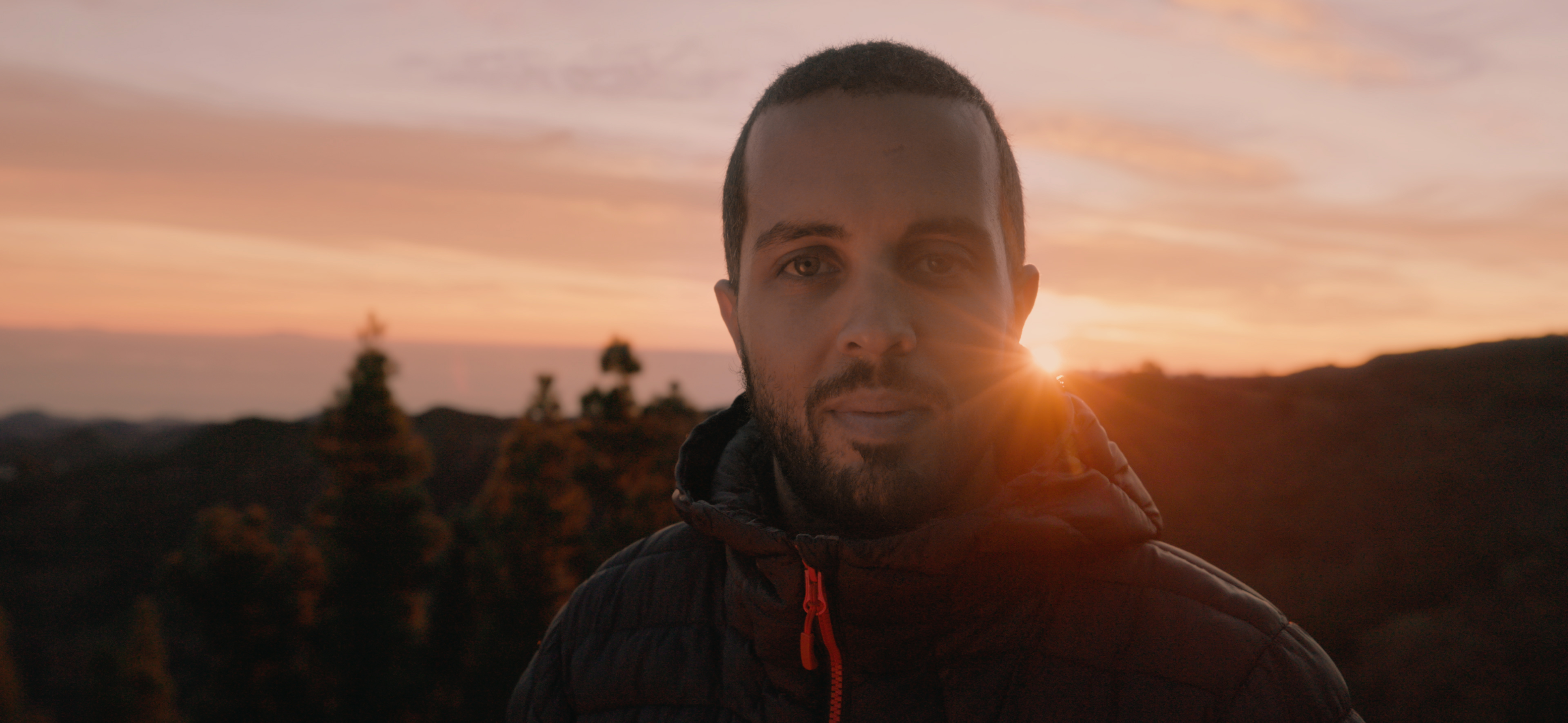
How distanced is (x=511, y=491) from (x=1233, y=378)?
1082 inches

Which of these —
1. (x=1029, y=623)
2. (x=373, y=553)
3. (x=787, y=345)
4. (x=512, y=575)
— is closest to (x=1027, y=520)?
(x=1029, y=623)

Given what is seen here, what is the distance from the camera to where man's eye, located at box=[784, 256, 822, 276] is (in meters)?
3.01

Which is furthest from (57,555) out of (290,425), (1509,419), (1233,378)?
(1509,419)

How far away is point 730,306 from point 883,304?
981 mm

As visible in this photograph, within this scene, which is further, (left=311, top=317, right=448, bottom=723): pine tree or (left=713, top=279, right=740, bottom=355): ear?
(left=311, top=317, right=448, bottom=723): pine tree

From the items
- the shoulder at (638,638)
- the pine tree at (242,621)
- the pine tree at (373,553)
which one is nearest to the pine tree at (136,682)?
the pine tree at (242,621)

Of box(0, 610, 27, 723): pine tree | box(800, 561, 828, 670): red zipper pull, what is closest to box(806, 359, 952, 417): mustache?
box(800, 561, 828, 670): red zipper pull

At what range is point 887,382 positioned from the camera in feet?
8.97

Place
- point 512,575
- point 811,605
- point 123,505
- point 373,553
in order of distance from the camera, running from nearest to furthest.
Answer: point 811,605 < point 373,553 < point 512,575 < point 123,505

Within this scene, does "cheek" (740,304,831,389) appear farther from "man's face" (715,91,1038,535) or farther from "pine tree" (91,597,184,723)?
"pine tree" (91,597,184,723)

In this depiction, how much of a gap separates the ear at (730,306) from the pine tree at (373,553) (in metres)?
27.8

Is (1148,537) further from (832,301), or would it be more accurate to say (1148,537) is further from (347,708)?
(347,708)

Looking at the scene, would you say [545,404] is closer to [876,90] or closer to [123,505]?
[876,90]

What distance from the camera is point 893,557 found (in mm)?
2506
